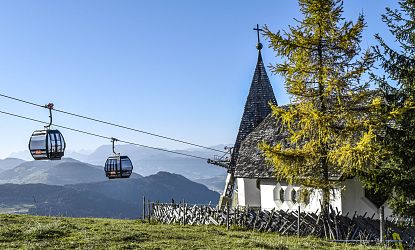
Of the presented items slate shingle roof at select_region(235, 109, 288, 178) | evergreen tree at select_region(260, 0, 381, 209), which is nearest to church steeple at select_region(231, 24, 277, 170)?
slate shingle roof at select_region(235, 109, 288, 178)

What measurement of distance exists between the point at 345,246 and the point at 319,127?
4765mm

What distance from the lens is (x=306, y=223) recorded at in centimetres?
2230

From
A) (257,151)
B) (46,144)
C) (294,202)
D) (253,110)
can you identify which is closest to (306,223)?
(294,202)

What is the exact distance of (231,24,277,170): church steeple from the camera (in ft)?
114

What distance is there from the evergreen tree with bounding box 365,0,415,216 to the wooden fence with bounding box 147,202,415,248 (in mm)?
1852

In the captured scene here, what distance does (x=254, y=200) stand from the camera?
103 feet

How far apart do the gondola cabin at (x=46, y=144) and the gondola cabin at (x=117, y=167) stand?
6.55m

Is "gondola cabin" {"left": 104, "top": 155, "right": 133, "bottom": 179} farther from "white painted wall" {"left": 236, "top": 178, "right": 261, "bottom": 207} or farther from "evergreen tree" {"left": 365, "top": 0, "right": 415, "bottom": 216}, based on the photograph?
"evergreen tree" {"left": 365, "top": 0, "right": 415, "bottom": 216}

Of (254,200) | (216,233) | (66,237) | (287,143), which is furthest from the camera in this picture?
(254,200)

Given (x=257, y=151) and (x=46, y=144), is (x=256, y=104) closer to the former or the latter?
(x=257, y=151)

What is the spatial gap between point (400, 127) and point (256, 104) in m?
16.1

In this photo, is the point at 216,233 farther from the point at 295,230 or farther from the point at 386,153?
the point at 386,153

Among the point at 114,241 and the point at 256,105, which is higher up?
the point at 256,105

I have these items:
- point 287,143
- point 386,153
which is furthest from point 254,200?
point 386,153
